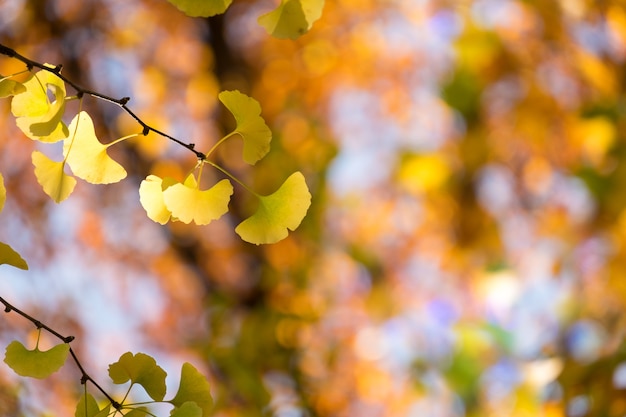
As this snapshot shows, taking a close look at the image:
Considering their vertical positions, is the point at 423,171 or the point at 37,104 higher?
the point at 423,171

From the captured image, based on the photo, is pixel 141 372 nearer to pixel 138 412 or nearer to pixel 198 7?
pixel 138 412

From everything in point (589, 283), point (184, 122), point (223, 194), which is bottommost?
point (223, 194)

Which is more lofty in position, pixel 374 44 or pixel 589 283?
pixel 374 44

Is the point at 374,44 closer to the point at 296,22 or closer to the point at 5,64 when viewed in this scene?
the point at 5,64

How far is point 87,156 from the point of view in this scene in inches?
11.7

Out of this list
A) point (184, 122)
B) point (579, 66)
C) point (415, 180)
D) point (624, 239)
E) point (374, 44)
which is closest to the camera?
point (624, 239)

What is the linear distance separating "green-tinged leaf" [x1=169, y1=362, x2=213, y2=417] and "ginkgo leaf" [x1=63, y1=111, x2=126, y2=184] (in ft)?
0.31

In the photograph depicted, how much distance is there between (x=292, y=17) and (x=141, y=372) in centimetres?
17

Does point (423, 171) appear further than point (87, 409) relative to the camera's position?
Yes

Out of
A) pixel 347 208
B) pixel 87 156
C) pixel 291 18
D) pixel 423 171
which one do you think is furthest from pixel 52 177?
pixel 347 208

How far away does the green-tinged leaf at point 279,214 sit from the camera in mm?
291

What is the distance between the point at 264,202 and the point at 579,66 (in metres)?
1.52

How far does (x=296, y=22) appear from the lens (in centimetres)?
29

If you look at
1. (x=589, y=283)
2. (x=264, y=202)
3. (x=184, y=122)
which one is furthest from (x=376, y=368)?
(x=264, y=202)
